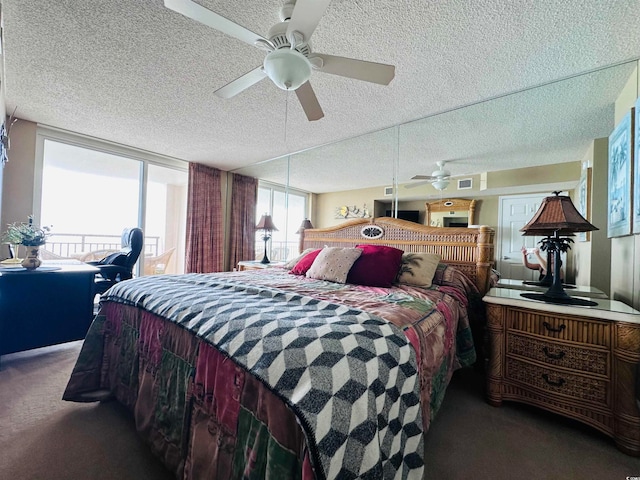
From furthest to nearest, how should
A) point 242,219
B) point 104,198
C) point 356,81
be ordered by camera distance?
1. point 242,219
2. point 104,198
3. point 356,81

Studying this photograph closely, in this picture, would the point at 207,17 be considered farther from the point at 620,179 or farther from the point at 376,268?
the point at 620,179

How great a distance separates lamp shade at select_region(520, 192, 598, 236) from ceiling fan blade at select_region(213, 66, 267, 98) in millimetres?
1914

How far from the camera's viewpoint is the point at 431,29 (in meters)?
1.61

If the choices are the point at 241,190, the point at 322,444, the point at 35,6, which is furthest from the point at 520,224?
the point at 241,190

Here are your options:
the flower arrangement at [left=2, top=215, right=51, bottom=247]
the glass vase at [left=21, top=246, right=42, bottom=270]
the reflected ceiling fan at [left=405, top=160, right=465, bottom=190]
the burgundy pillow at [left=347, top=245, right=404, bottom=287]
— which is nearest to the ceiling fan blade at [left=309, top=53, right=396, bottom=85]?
the burgundy pillow at [left=347, top=245, right=404, bottom=287]

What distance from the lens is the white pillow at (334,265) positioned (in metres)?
2.08

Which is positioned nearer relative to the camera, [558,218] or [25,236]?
[558,218]

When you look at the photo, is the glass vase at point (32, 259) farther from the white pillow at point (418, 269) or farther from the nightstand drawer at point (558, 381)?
the nightstand drawer at point (558, 381)

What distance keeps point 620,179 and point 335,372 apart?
243 cm

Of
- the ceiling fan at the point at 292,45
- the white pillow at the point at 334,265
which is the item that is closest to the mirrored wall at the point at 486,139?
the ceiling fan at the point at 292,45

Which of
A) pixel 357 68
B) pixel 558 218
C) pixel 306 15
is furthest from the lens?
pixel 558 218

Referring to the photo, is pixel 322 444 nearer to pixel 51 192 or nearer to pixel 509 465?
pixel 509 465

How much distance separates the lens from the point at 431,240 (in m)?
2.53

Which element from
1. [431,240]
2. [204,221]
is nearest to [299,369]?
[431,240]
